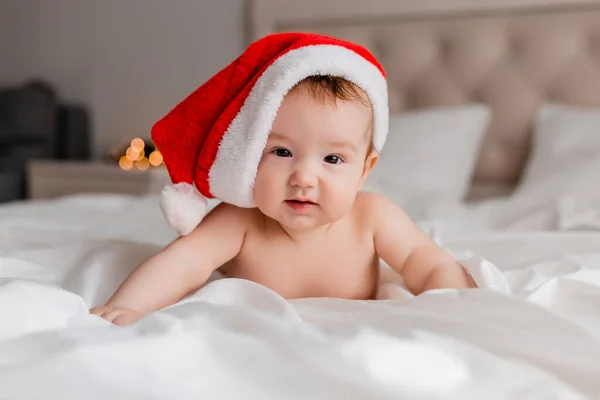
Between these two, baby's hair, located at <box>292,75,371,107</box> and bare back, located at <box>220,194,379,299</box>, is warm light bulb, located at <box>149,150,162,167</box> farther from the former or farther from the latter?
baby's hair, located at <box>292,75,371,107</box>

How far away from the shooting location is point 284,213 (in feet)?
2.93

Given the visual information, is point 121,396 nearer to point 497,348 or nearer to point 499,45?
point 497,348

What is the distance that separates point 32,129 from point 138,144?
0.61 m

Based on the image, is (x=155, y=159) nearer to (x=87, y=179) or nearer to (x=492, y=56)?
(x=87, y=179)

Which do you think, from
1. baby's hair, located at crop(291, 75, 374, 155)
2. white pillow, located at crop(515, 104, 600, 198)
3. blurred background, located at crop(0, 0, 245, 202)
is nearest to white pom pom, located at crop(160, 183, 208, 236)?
baby's hair, located at crop(291, 75, 374, 155)

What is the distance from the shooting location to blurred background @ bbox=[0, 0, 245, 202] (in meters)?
3.15

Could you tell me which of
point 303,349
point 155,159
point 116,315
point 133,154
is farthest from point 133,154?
point 303,349

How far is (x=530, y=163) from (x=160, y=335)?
176 centimetres

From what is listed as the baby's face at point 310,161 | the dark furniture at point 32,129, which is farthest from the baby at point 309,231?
the dark furniture at point 32,129

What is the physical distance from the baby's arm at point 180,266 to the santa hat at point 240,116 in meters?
0.03

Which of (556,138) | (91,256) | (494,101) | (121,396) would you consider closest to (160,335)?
(121,396)

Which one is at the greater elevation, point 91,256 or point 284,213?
point 284,213

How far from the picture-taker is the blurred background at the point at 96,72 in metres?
3.15

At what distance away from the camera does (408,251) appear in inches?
39.0
